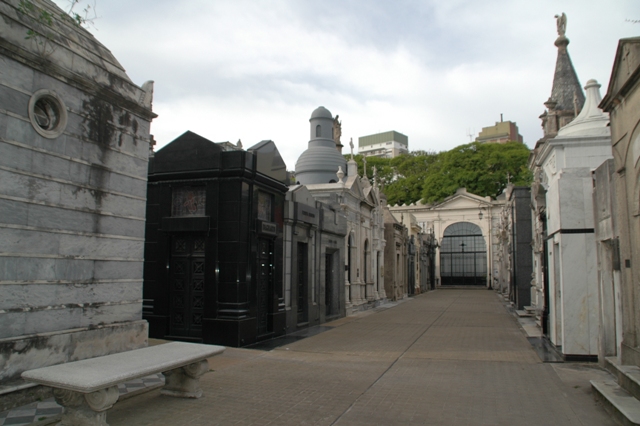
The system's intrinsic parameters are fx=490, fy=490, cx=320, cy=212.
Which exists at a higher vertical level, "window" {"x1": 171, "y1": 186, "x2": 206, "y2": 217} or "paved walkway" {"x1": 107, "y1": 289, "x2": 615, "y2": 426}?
"window" {"x1": 171, "y1": 186, "x2": 206, "y2": 217}

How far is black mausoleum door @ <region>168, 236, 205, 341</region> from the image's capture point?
11344 millimetres

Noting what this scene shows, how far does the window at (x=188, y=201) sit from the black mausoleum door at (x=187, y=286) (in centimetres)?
61

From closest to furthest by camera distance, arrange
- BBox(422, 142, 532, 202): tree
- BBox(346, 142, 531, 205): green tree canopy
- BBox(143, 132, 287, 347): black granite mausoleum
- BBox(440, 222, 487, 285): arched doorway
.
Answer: BBox(143, 132, 287, 347): black granite mausoleum < BBox(440, 222, 487, 285): arched doorway < BBox(346, 142, 531, 205): green tree canopy < BBox(422, 142, 532, 202): tree

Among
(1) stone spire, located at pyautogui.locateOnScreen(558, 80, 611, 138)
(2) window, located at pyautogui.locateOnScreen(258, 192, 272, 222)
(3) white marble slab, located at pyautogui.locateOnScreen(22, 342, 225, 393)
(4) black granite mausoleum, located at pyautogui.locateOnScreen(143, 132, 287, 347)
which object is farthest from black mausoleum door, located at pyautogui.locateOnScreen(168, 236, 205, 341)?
(1) stone spire, located at pyautogui.locateOnScreen(558, 80, 611, 138)

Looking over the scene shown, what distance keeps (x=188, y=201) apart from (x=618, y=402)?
9.33 metres

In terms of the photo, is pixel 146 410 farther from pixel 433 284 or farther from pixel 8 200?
pixel 433 284

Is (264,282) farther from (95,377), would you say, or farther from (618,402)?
(618,402)

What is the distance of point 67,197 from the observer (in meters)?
6.59

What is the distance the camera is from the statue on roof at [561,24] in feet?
59.4

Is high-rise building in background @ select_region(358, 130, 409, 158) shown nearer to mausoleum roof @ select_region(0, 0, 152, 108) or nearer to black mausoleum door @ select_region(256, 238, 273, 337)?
black mausoleum door @ select_region(256, 238, 273, 337)

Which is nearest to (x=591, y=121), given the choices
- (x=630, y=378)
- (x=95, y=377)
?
(x=630, y=378)

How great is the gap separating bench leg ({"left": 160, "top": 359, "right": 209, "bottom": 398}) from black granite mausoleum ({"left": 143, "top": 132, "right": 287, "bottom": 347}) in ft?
12.8

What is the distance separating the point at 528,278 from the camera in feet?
65.9

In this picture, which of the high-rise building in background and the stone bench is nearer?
the stone bench
